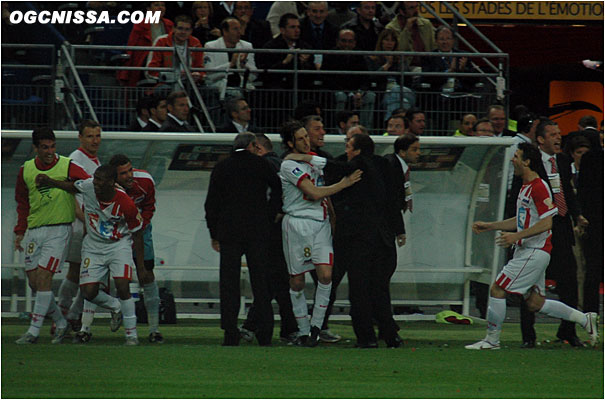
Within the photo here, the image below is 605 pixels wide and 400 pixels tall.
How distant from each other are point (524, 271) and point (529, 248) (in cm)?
21

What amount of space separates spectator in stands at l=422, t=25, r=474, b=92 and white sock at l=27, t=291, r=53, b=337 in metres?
6.52

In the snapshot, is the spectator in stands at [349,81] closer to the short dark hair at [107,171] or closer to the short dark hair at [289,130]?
the short dark hair at [289,130]

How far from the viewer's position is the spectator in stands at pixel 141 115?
1360 centimetres

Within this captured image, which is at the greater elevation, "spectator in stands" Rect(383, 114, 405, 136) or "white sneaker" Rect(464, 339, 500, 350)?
"spectator in stands" Rect(383, 114, 405, 136)

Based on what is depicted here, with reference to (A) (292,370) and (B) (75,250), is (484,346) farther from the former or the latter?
(B) (75,250)

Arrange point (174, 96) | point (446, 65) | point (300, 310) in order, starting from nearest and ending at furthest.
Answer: point (300, 310) → point (174, 96) → point (446, 65)

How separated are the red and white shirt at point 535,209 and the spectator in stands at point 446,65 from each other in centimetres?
504

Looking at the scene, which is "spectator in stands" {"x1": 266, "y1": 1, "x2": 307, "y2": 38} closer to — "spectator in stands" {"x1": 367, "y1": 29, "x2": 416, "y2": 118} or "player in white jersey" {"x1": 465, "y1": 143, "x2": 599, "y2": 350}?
"spectator in stands" {"x1": 367, "y1": 29, "x2": 416, "y2": 118}

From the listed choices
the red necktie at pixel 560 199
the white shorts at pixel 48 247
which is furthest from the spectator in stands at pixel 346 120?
the white shorts at pixel 48 247

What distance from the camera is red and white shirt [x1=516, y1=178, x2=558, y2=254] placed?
10.1m

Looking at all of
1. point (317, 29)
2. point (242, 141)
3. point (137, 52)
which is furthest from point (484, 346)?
point (317, 29)

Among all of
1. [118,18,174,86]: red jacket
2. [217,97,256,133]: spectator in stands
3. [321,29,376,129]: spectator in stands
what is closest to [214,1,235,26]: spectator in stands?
[118,18,174,86]: red jacket

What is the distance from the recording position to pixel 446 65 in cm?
→ 1595

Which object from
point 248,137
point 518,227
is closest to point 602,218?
point 518,227
